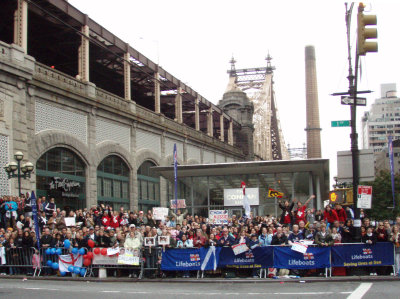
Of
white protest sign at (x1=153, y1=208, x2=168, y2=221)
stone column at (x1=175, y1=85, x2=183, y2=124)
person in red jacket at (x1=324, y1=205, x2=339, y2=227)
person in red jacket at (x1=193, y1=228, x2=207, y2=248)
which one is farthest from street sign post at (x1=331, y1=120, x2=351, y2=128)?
stone column at (x1=175, y1=85, x2=183, y2=124)

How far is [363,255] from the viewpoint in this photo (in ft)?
53.5

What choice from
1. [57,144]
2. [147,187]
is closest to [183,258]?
[57,144]

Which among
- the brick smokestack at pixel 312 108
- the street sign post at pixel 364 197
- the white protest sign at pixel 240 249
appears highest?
the brick smokestack at pixel 312 108

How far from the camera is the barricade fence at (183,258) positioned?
1634cm

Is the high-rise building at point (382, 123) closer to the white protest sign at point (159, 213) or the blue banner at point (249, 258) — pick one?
the white protest sign at point (159, 213)

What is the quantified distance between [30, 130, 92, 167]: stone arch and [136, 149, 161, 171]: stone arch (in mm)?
7034

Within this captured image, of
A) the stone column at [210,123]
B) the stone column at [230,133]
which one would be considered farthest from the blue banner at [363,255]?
the stone column at [230,133]

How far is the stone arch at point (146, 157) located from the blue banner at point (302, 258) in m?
21.6

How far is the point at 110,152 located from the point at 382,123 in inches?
6148

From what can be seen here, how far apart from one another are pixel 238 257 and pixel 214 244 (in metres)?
0.87

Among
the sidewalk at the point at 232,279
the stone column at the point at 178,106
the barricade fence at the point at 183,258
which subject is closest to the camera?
the sidewalk at the point at 232,279

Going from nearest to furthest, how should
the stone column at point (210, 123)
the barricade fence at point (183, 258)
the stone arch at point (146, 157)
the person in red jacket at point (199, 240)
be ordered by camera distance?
1. the barricade fence at point (183, 258)
2. the person in red jacket at point (199, 240)
3. the stone arch at point (146, 157)
4. the stone column at point (210, 123)

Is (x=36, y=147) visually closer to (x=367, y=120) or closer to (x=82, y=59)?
(x=82, y=59)

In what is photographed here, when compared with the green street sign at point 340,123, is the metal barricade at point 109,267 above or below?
below
